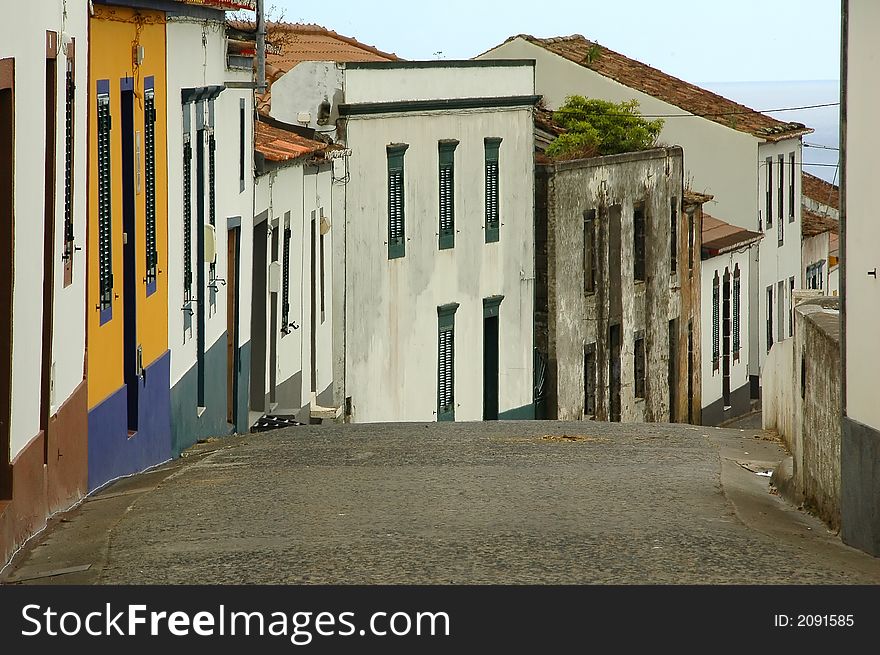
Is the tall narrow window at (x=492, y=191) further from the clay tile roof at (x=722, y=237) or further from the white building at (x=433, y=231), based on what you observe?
the clay tile roof at (x=722, y=237)

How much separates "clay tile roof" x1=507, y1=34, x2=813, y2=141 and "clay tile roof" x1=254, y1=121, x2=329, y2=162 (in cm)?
1777

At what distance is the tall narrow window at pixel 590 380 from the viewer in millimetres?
34906

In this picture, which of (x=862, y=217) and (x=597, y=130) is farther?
(x=597, y=130)

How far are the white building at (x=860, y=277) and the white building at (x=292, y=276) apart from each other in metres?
12.0

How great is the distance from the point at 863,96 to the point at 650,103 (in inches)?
1283

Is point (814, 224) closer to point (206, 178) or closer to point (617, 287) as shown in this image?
point (617, 287)

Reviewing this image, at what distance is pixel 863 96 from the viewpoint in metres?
9.37

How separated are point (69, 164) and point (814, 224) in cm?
4228

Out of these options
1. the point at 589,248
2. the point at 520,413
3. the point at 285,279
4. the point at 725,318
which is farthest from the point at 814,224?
the point at 285,279

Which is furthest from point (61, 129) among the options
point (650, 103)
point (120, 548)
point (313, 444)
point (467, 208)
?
point (650, 103)

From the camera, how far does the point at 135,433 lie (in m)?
13.9

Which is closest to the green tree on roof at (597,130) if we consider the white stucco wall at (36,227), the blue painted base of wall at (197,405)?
the blue painted base of wall at (197,405)

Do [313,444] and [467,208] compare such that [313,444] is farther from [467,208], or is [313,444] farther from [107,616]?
[467,208]

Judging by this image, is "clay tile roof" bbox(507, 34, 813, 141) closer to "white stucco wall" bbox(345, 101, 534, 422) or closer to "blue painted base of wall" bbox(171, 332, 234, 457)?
"white stucco wall" bbox(345, 101, 534, 422)
